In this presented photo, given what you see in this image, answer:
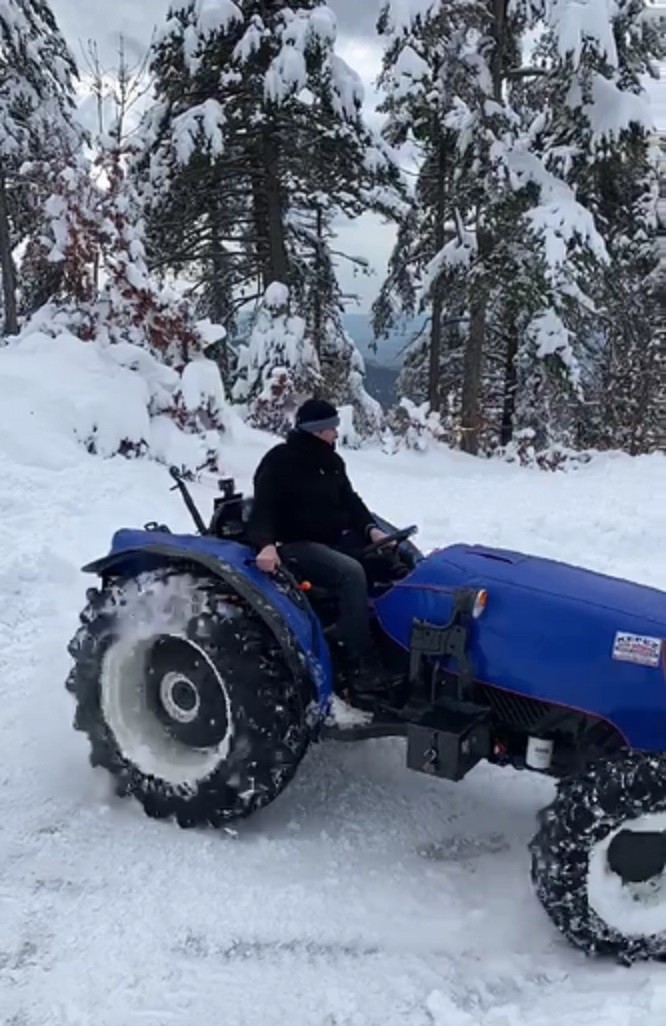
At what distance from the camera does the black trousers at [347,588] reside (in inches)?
154

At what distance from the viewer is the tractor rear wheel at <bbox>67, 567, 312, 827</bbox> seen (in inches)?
144

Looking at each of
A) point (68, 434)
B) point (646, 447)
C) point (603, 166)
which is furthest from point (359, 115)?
point (646, 447)

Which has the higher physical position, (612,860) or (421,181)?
(421,181)

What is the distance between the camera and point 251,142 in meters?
14.6

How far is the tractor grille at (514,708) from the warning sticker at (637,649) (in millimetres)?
381

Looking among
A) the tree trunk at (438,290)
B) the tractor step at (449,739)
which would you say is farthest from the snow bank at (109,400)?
the tree trunk at (438,290)

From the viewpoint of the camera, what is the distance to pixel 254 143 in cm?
1470

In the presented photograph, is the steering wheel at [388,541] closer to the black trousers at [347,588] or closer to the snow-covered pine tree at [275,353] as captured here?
the black trousers at [347,588]

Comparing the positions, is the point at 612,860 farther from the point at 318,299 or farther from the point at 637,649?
the point at 318,299

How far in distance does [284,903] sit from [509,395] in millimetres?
18017

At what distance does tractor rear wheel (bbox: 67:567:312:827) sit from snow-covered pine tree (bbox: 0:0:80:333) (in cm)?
1405

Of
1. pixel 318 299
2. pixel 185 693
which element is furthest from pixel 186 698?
pixel 318 299

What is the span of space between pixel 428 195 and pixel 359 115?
4305 mm

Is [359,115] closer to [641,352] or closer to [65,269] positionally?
[65,269]
